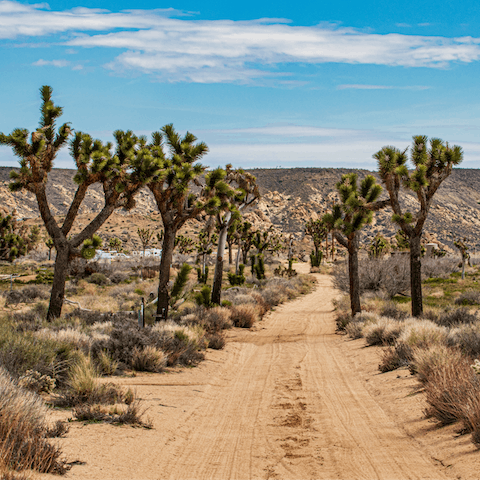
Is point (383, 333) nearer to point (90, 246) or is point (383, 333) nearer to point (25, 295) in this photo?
point (90, 246)

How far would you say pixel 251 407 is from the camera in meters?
8.74

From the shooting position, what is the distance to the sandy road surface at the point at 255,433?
5617 mm

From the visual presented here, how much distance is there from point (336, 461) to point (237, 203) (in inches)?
710

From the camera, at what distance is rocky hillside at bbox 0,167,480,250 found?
10650 centimetres

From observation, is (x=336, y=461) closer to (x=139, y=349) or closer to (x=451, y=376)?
(x=451, y=376)

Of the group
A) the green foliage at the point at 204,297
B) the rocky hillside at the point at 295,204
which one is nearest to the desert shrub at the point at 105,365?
the green foliage at the point at 204,297

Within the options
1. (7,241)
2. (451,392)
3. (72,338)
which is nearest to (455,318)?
Result: (451,392)

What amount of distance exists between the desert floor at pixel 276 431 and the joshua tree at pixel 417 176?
616cm

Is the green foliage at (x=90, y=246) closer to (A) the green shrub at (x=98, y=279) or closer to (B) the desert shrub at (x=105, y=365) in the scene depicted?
(B) the desert shrub at (x=105, y=365)

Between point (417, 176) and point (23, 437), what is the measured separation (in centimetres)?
1540

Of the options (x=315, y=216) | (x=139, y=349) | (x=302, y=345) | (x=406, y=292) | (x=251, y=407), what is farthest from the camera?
(x=315, y=216)

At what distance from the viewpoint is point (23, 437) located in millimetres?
4535

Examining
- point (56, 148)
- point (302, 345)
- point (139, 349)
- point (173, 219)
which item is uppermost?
point (56, 148)

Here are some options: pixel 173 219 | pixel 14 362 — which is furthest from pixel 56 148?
pixel 14 362
